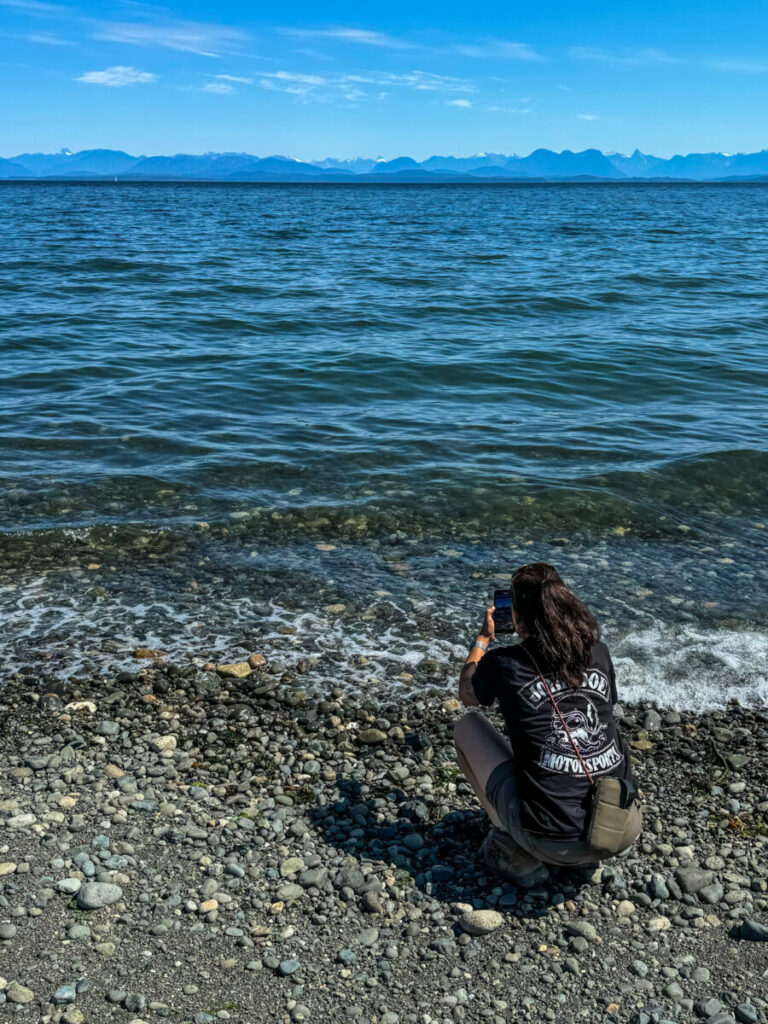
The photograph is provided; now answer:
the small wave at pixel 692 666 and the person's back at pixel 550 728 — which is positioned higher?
the person's back at pixel 550 728

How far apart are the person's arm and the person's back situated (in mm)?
138

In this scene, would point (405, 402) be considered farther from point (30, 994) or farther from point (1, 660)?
point (30, 994)

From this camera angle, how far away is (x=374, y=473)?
13727 mm

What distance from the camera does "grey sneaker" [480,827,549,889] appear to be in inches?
211

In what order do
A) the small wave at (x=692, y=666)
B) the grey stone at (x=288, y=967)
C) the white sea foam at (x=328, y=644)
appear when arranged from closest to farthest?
the grey stone at (x=288, y=967), the small wave at (x=692, y=666), the white sea foam at (x=328, y=644)

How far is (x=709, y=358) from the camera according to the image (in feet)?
72.2

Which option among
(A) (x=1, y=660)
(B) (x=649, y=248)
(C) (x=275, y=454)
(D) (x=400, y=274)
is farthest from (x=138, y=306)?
(B) (x=649, y=248)

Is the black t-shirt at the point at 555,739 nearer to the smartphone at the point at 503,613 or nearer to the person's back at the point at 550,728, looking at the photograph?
the person's back at the point at 550,728

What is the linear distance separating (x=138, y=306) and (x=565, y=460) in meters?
18.7

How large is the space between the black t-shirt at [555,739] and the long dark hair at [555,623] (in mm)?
69

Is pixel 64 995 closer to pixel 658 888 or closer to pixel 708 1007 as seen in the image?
pixel 708 1007

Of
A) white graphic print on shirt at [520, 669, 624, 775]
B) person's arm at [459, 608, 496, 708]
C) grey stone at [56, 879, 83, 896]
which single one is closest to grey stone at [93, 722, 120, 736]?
grey stone at [56, 879, 83, 896]

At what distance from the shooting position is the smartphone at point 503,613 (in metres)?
5.45

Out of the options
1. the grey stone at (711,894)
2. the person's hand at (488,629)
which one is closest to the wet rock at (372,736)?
the person's hand at (488,629)
